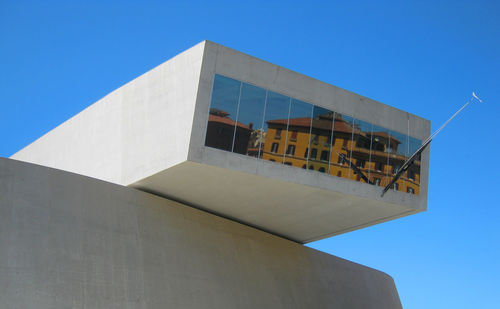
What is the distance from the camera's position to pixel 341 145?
73.3ft

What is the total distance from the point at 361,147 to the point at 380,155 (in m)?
0.95

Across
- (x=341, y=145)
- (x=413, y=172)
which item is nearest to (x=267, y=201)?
(x=341, y=145)

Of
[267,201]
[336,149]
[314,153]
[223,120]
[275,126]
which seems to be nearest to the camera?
[223,120]

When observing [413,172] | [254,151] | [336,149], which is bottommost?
[254,151]

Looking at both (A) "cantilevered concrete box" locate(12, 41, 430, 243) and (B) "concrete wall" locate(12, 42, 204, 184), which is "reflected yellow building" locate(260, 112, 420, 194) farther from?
(B) "concrete wall" locate(12, 42, 204, 184)

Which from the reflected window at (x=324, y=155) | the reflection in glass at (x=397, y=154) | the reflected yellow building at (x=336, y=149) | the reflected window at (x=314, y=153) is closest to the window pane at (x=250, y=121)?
the reflected yellow building at (x=336, y=149)

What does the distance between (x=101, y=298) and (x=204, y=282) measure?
177 inches

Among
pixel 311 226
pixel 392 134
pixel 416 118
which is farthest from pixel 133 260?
pixel 416 118

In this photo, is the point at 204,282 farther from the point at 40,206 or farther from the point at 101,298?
the point at 40,206

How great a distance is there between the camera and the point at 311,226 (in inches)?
1010

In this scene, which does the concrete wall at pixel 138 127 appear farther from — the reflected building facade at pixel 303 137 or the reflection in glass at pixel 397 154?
the reflection in glass at pixel 397 154

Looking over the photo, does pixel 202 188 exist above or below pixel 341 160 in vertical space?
below

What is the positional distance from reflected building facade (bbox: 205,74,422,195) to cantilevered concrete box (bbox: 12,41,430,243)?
1.6 inches

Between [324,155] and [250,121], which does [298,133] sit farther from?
[250,121]
